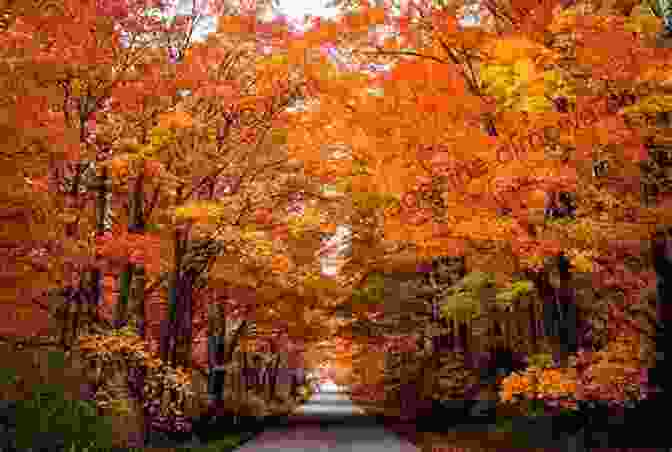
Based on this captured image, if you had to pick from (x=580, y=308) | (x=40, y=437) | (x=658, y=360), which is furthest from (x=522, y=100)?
(x=40, y=437)

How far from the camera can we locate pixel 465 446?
17281 millimetres

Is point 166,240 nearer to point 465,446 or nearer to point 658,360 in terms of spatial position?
point 465,446

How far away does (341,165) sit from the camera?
20.0 m

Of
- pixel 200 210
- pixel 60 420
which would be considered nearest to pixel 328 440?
pixel 200 210

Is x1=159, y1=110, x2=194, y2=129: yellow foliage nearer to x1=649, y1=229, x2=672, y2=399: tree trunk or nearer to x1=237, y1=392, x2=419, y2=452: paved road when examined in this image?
x1=237, y1=392, x2=419, y2=452: paved road

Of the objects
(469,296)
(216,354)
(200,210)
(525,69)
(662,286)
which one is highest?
(525,69)

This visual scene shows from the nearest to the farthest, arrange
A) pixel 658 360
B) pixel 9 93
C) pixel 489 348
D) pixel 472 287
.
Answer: pixel 9 93, pixel 658 360, pixel 472 287, pixel 489 348

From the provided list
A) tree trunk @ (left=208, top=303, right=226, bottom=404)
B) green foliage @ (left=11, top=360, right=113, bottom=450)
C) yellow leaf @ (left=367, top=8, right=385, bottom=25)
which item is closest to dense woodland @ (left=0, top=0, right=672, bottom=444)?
yellow leaf @ (left=367, top=8, right=385, bottom=25)

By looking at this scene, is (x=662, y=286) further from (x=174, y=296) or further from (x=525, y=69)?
(x=174, y=296)

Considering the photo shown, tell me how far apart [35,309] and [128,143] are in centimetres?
607

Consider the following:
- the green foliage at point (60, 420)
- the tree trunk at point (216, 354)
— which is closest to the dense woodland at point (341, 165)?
the green foliage at point (60, 420)

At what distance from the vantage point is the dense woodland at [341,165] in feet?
36.8

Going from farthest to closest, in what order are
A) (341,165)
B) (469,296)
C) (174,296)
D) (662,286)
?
(341,165) < (469,296) < (174,296) < (662,286)

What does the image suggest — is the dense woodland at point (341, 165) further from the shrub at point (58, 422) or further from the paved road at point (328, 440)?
the paved road at point (328, 440)
